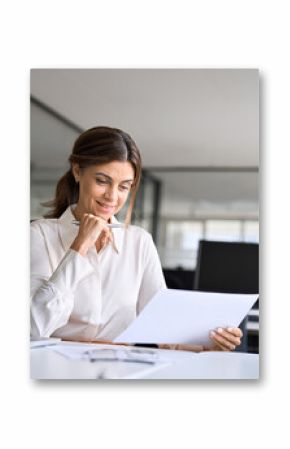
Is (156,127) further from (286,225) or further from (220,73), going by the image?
(286,225)

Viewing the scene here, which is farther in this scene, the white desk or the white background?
Answer: the white background

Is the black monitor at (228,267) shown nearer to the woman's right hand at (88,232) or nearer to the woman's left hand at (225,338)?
the woman's left hand at (225,338)

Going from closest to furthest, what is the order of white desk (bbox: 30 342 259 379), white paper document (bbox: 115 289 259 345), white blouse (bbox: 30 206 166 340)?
white desk (bbox: 30 342 259 379) < white paper document (bbox: 115 289 259 345) < white blouse (bbox: 30 206 166 340)

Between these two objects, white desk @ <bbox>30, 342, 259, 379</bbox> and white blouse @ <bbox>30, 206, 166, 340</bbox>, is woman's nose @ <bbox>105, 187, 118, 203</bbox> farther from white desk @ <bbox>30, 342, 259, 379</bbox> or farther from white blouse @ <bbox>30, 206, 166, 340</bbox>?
white desk @ <bbox>30, 342, 259, 379</bbox>

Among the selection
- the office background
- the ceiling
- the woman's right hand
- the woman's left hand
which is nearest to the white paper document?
the woman's left hand

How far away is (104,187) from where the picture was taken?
2271 mm

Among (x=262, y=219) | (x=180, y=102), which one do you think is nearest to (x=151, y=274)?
(x=262, y=219)

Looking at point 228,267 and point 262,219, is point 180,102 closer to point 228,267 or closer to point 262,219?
point 262,219

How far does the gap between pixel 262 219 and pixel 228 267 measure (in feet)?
1.03

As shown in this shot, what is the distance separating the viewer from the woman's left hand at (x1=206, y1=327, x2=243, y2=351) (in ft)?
7.06

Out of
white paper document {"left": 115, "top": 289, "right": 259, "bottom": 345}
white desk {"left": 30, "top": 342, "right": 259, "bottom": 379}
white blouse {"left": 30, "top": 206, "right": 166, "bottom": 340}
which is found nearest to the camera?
white desk {"left": 30, "top": 342, "right": 259, "bottom": 379}

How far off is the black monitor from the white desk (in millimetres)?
Answer: 269

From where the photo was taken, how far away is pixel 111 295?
89.3 inches
